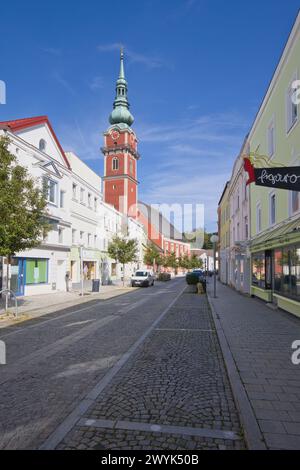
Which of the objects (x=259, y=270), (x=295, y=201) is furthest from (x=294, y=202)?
(x=259, y=270)

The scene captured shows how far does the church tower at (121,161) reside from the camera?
5516 centimetres

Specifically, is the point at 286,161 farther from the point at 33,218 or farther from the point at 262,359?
the point at 33,218

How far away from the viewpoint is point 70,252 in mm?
26203

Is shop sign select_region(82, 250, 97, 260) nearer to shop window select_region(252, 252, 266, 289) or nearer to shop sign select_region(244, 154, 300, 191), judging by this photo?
shop window select_region(252, 252, 266, 289)

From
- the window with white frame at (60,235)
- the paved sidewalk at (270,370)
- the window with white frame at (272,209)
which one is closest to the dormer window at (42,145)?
the window with white frame at (60,235)

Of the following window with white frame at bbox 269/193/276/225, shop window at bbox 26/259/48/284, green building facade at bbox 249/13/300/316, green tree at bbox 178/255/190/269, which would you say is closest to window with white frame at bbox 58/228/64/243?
shop window at bbox 26/259/48/284

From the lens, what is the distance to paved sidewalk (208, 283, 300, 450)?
3795mm

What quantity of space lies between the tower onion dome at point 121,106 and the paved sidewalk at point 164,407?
57958 millimetres

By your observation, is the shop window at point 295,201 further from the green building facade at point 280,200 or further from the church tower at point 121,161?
the church tower at point 121,161

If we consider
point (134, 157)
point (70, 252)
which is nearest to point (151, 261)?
point (134, 157)

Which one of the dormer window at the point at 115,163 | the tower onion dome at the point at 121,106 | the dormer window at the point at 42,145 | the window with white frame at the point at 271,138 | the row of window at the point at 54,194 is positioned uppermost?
the tower onion dome at the point at 121,106

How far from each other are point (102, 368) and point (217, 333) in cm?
418

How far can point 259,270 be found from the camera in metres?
17.2

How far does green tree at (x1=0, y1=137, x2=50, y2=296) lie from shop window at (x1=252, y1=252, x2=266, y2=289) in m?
10.5
